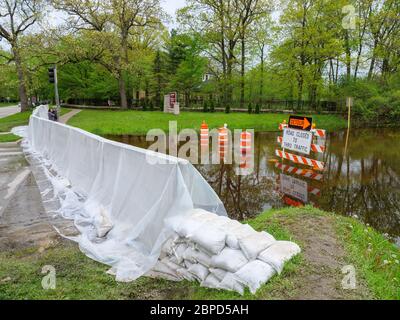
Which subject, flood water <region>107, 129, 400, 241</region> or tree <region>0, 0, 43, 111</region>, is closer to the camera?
flood water <region>107, 129, 400, 241</region>

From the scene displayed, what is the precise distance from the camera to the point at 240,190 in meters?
8.92

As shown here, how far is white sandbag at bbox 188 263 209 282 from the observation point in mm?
3968

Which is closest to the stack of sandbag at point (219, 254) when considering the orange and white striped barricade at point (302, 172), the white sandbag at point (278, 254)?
the white sandbag at point (278, 254)

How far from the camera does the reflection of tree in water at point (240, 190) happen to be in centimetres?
749

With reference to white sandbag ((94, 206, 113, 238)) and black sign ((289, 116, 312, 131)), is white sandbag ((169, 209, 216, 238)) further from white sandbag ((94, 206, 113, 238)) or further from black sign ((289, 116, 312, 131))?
black sign ((289, 116, 312, 131))

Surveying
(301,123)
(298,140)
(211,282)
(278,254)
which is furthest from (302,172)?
(211,282)

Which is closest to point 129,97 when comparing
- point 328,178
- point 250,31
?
point 250,31

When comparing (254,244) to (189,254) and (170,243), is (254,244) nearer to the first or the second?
(189,254)

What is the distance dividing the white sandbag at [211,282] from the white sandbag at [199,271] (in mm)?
66

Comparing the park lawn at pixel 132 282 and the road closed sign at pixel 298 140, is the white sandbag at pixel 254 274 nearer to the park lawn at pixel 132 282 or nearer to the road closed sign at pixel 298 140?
the park lawn at pixel 132 282

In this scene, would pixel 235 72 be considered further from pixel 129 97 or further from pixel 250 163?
pixel 250 163

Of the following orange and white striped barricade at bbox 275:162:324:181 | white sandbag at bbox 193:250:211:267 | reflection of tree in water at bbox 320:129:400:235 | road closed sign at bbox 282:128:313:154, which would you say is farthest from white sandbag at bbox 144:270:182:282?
road closed sign at bbox 282:128:313:154

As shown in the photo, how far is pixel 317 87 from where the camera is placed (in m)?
32.3

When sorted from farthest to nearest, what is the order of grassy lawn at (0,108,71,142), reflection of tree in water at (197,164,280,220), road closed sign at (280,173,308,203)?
1. grassy lawn at (0,108,71,142)
2. road closed sign at (280,173,308,203)
3. reflection of tree in water at (197,164,280,220)
